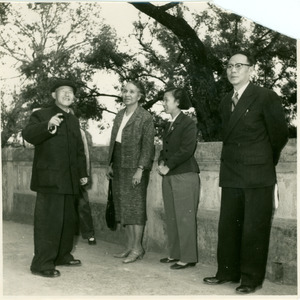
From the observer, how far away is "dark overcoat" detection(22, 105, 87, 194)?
4.58 metres

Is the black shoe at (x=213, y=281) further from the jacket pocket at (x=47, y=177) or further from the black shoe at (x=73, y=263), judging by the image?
the jacket pocket at (x=47, y=177)

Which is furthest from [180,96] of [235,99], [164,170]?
[235,99]

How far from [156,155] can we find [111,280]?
1.77 metres

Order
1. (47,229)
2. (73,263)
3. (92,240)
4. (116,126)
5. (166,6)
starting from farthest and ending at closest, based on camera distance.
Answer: (166,6), (92,240), (116,126), (73,263), (47,229)

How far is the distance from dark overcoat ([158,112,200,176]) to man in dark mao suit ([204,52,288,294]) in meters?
0.72

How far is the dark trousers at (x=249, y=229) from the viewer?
13.2ft

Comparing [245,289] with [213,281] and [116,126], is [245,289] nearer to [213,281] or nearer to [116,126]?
[213,281]

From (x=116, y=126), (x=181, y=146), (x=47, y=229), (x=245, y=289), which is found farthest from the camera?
(x=116, y=126)

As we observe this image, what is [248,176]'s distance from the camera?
405 cm

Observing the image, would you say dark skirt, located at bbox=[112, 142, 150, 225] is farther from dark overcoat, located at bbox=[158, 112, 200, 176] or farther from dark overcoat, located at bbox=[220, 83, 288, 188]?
dark overcoat, located at bbox=[220, 83, 288, 188]

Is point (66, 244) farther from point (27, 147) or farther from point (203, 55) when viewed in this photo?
point (27, 147)

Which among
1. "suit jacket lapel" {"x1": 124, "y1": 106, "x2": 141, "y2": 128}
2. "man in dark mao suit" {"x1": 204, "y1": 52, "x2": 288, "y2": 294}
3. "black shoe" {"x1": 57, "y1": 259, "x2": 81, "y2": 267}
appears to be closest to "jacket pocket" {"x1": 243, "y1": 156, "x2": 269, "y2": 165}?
"man in dark mao suit" {"x1": 204, "y1": 52, "x2": 288, "y2": 294}

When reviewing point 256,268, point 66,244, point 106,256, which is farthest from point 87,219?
point 256,268

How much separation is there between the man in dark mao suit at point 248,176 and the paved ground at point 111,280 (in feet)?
0.82
